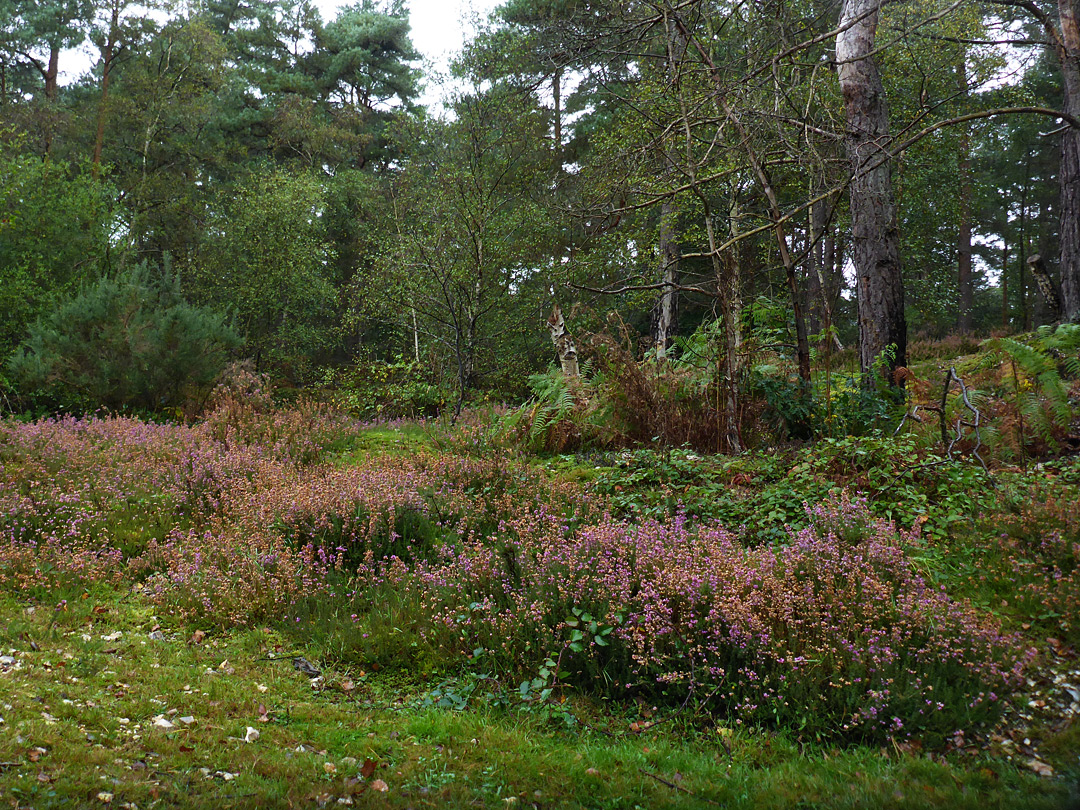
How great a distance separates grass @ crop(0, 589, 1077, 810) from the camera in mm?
2342

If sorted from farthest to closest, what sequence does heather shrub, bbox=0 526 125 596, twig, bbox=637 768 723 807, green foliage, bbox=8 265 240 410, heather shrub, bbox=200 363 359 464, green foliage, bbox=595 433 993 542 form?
green foliage, bbox=8 265 240 410 → heather shrub, bbox=200 363 359 464 → green foliage, bbox=595 433 993 542 → heather shrub, bbox=0 526 125 596 → twig, bbox=637 768 723 807

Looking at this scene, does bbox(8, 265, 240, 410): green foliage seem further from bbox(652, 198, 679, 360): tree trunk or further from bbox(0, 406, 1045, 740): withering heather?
bbox(652, 198, 679, 360): tree trunk

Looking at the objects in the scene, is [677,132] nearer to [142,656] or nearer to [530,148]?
[142,656]

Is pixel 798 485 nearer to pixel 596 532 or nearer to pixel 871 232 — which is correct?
pixel 596 532

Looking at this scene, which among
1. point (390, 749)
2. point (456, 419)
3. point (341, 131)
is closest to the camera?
point (390, 749)

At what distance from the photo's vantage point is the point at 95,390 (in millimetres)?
11422

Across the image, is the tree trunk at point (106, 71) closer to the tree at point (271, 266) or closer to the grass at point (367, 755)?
the tree at point (271, 266)

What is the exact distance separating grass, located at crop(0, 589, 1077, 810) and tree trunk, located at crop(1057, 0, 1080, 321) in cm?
850

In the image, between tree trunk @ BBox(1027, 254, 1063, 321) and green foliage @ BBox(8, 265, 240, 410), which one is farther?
green foliage @ BBox(8, 265, 240, 410)

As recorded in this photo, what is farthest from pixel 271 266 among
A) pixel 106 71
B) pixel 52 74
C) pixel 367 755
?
pixel 367 755

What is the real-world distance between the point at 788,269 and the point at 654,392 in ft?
6.41

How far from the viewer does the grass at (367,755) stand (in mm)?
2342

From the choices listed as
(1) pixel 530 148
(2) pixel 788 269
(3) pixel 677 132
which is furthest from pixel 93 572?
(1) pixel 530 148

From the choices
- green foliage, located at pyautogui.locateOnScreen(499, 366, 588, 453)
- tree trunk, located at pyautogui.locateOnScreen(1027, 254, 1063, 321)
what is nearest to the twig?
green foliage, located at pyautogui.locateOnScreen(499, 366, 588, 453)
